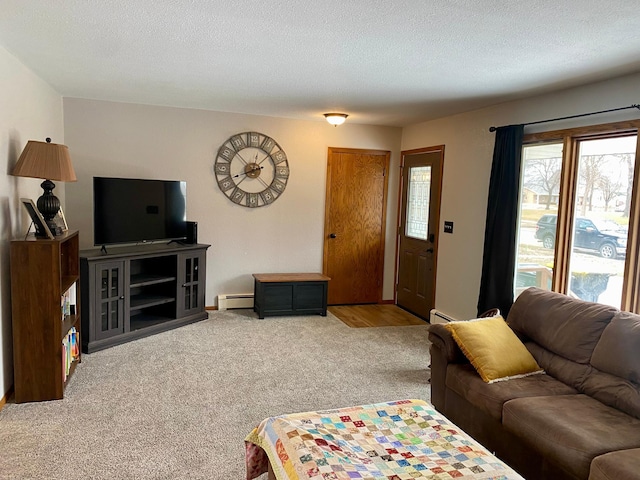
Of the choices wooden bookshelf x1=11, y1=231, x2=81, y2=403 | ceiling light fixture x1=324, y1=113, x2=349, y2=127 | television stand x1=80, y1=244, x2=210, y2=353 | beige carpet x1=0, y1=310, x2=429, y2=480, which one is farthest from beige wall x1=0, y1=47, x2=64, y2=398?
ceiling light fixture x1=324, y1=113, x2=349, y2=127

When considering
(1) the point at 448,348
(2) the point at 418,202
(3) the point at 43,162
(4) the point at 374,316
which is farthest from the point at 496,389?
(2) the point at 418,202

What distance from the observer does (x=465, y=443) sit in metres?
1.99

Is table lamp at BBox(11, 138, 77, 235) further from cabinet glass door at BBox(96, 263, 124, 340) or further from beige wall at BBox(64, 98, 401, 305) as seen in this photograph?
beige wall at BBox(64, 98, 401, 305)

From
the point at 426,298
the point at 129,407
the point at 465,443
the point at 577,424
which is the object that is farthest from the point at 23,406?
the point at 426,298

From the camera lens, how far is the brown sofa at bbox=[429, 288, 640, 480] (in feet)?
6.83

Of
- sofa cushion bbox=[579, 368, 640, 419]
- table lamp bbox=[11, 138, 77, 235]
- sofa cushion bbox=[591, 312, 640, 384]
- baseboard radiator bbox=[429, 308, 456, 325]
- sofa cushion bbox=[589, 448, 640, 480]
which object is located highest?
table lamp bbox=[11, 138, 77, 235]

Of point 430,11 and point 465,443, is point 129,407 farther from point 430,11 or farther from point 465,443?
point 430,11

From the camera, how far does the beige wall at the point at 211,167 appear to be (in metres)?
5.08

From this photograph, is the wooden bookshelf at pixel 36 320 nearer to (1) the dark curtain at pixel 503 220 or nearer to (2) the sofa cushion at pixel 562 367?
(2) the sofa cushion at pixel 562 367

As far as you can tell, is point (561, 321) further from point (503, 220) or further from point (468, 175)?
point (468, 175)

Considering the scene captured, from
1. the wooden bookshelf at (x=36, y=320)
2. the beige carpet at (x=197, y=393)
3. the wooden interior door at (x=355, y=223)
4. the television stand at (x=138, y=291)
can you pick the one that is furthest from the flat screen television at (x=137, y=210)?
the wooden interior door at (x=355, y=223)

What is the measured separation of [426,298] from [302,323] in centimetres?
155

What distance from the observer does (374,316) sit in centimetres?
582

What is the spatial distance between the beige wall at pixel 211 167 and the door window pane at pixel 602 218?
9.49 ft
